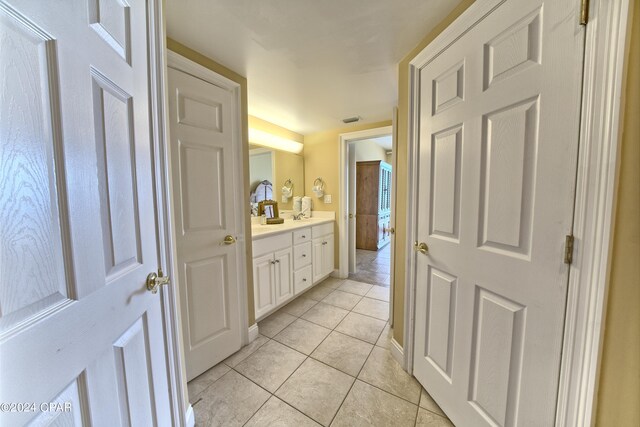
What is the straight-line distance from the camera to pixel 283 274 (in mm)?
2270

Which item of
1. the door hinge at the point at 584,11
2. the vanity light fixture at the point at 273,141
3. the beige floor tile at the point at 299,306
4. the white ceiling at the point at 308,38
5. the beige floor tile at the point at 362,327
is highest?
the white ceiling at the point at 308,38

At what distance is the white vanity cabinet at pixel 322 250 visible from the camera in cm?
279

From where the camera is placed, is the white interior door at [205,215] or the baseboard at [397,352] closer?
the white interior door at [205,215]

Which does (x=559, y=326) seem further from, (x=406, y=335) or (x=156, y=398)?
(x=156, y=398)

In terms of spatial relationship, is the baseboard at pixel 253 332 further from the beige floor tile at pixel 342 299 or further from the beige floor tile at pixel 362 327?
the beige floor tile at pixel 342 299

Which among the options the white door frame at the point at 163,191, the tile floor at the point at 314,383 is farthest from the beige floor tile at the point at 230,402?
the white door frame at the point at 163,191

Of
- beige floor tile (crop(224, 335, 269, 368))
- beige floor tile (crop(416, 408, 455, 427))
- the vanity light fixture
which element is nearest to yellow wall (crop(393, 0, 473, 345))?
beige floor tile (crop(416, 408, 455, 427))

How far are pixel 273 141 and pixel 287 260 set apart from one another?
1470 millimetres

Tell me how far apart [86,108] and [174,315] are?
0.86 metres

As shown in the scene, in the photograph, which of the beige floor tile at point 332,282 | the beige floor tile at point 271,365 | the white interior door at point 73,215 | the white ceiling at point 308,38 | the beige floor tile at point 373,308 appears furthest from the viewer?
the beige floor tile at point 332,282

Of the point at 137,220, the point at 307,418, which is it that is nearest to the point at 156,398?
the point at 137,220

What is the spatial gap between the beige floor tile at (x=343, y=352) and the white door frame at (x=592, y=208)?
1.08m

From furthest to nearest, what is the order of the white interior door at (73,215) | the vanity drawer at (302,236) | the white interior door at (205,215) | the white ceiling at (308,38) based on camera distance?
the vanity drawer at (302,236) < the white interior door at (205,215) < the white ceiling at (308,38) < the white interior door at (73,215)

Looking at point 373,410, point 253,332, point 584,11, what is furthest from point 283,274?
point 584,11
